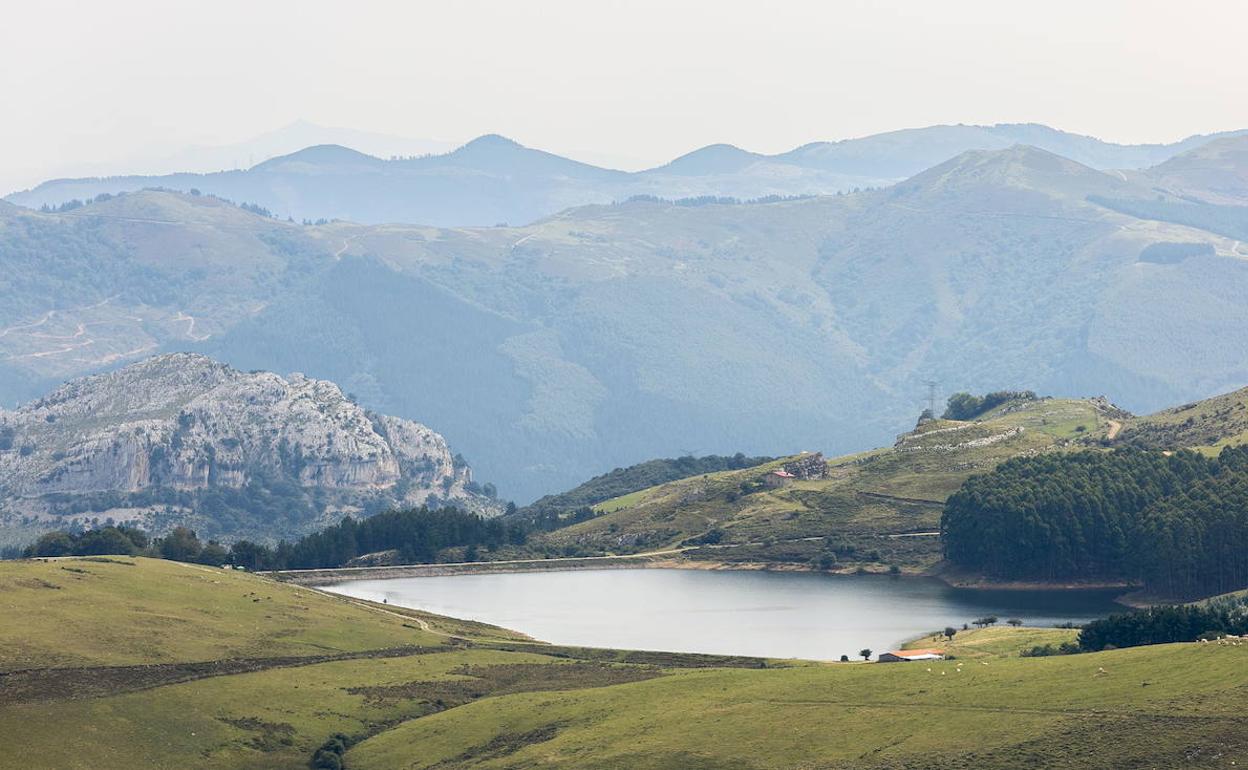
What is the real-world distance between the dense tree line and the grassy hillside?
32.9 feet

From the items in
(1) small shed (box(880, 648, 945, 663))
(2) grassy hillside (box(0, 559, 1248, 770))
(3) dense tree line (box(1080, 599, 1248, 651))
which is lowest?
(2) grassy hillside (box(0, 559, 1248, 770))

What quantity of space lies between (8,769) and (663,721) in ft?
145

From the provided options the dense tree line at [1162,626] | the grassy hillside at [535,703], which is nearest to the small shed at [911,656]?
the grassy hillside at [535,703]

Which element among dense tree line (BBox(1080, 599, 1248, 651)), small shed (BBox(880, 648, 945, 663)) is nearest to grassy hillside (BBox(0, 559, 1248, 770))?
small shed (BBox(880, 648, 945, 663))

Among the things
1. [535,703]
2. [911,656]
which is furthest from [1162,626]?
[535,703]

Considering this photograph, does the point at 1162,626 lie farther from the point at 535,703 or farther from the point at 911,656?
the point at 535,703

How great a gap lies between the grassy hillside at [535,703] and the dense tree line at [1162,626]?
10.0 m

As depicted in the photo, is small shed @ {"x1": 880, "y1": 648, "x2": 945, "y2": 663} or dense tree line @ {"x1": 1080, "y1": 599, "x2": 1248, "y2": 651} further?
small shed @ {"x1": 880, "y1": 648, "x2": 945, "y2": 663}

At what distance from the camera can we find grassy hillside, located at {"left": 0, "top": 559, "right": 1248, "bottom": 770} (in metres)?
121

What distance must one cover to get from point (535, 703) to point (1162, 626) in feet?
173

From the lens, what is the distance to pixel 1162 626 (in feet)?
536

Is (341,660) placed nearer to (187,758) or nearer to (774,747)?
(187,758)

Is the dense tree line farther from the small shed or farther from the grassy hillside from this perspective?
the small shed

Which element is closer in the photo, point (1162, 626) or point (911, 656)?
point (1162, 626)
